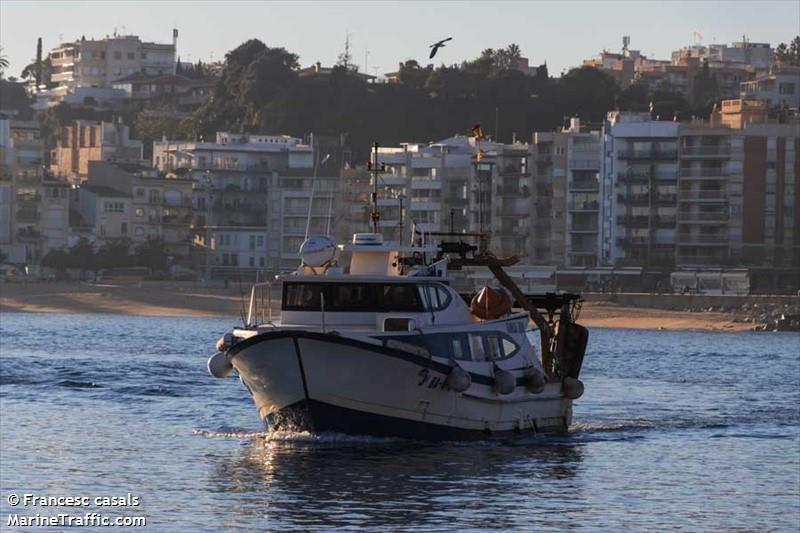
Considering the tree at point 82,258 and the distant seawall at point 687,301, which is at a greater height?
the tree at point 82,258

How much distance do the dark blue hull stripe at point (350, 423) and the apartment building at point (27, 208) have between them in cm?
13169

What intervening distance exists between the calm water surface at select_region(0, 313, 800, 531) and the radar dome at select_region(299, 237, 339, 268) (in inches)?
149

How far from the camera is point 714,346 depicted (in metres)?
114

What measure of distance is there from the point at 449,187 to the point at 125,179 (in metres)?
28.8

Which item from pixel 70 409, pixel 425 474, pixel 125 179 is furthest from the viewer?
pixel 125 179

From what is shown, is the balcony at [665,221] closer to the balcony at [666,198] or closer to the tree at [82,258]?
→ the balcony at [666,198]

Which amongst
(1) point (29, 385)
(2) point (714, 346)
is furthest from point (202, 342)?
(1) point (29, 385)

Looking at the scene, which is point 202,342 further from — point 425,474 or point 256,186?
point 256,186

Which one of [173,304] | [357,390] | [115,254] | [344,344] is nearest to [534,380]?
[357,390]

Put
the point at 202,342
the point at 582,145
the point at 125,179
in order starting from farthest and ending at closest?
1. the point at 125,179
2. the point at 582,145
3. the point at 202,342

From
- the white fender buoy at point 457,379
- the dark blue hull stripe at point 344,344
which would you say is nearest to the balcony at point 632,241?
the white fender buoy at point 457,379

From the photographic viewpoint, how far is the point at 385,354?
42.9m

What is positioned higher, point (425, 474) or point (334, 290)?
point (334, 290)

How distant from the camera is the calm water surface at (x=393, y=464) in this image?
120 feet
